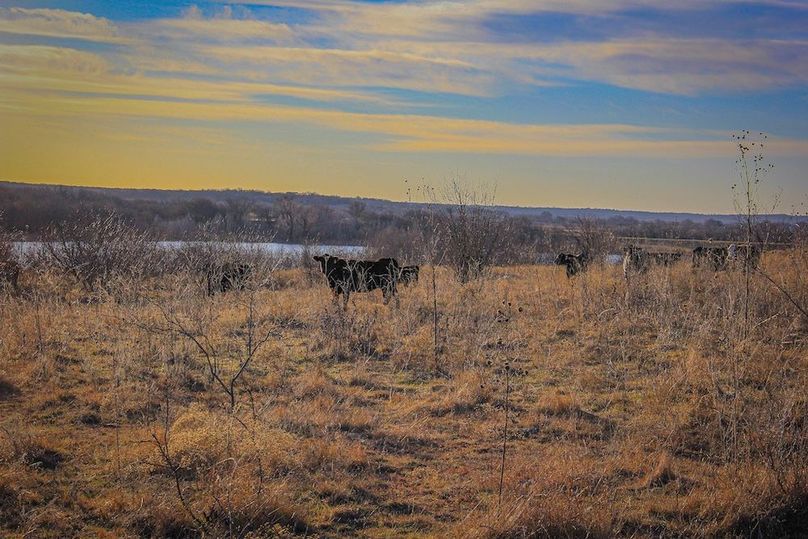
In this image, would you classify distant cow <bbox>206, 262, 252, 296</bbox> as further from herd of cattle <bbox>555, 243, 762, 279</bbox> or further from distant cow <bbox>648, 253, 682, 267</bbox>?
distant cow <bbox>648, 253, 682, 267</bbox>

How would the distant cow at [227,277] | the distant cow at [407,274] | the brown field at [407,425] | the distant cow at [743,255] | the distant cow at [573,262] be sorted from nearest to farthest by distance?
the brown field at [407,425]
the distant cow at [743,255]
the distant cow at [227,277]
the distant cow at [407,274]
the distant cow at [573,262]

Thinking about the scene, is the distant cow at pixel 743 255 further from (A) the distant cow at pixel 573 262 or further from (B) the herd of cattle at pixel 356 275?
(B) the herd of cattle at pixel 356 275

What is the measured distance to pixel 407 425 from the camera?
8.11 meters

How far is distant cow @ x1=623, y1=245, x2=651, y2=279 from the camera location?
1672cm

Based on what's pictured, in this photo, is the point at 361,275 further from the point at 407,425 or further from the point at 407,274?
the point at 407,425

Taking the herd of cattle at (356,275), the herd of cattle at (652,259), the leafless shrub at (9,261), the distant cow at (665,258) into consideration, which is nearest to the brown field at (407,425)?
the herd of cattle at (356,275)

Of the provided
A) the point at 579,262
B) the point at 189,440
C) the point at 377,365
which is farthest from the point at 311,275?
the point at 189,440

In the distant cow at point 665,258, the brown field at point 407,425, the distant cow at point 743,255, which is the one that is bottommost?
the brown field at point 407,425

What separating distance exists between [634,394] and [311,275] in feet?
46.7

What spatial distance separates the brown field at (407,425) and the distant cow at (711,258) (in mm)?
4490

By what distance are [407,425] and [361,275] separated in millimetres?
7783

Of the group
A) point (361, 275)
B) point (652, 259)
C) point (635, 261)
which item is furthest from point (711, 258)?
point (361, 275)

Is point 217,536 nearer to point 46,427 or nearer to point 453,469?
point 453,469

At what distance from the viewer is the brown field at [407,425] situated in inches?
223
